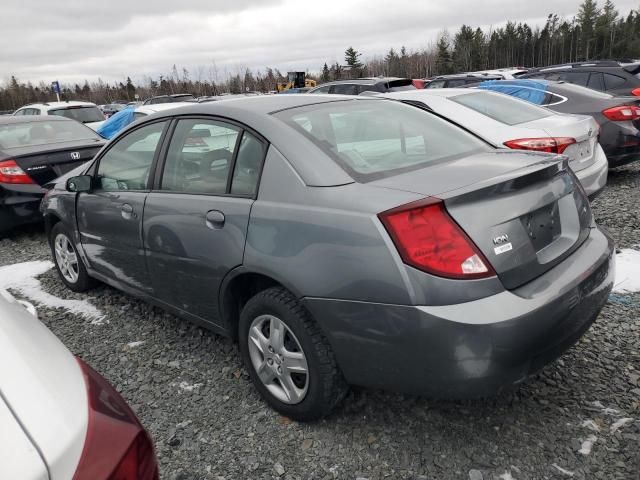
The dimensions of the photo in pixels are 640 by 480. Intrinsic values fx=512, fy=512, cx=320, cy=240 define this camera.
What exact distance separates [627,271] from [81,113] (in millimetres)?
12475

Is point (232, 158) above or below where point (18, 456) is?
above

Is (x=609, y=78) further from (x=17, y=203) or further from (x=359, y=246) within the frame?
(x=17, y=203)

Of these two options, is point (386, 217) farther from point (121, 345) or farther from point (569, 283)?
point (121, 345)

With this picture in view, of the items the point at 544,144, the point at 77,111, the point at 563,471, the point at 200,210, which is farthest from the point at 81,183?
the point at 77,111

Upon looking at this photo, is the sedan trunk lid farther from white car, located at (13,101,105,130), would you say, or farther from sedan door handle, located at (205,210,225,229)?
white car, located at (13,101,105,130)

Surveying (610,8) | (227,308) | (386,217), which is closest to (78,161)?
(227,308)

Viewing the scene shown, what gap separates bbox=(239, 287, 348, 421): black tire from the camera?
2.23 m

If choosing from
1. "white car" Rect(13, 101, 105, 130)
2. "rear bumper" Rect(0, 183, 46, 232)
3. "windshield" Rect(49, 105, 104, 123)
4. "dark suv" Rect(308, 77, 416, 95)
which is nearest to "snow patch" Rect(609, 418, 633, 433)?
"rear bumper" Rect(0, 183, 46, 232)

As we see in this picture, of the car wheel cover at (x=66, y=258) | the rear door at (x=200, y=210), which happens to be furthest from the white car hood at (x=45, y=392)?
the car wheel cover at (x=66, y=258)

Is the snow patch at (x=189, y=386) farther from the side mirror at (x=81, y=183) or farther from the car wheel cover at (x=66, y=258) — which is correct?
the car wheel cover at (x=66, y=258)

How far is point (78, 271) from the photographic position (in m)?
4.25

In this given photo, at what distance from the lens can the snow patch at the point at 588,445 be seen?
84.9 inches

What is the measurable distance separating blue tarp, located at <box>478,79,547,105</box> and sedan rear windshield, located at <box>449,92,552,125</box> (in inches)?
64.5

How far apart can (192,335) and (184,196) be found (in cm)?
113
